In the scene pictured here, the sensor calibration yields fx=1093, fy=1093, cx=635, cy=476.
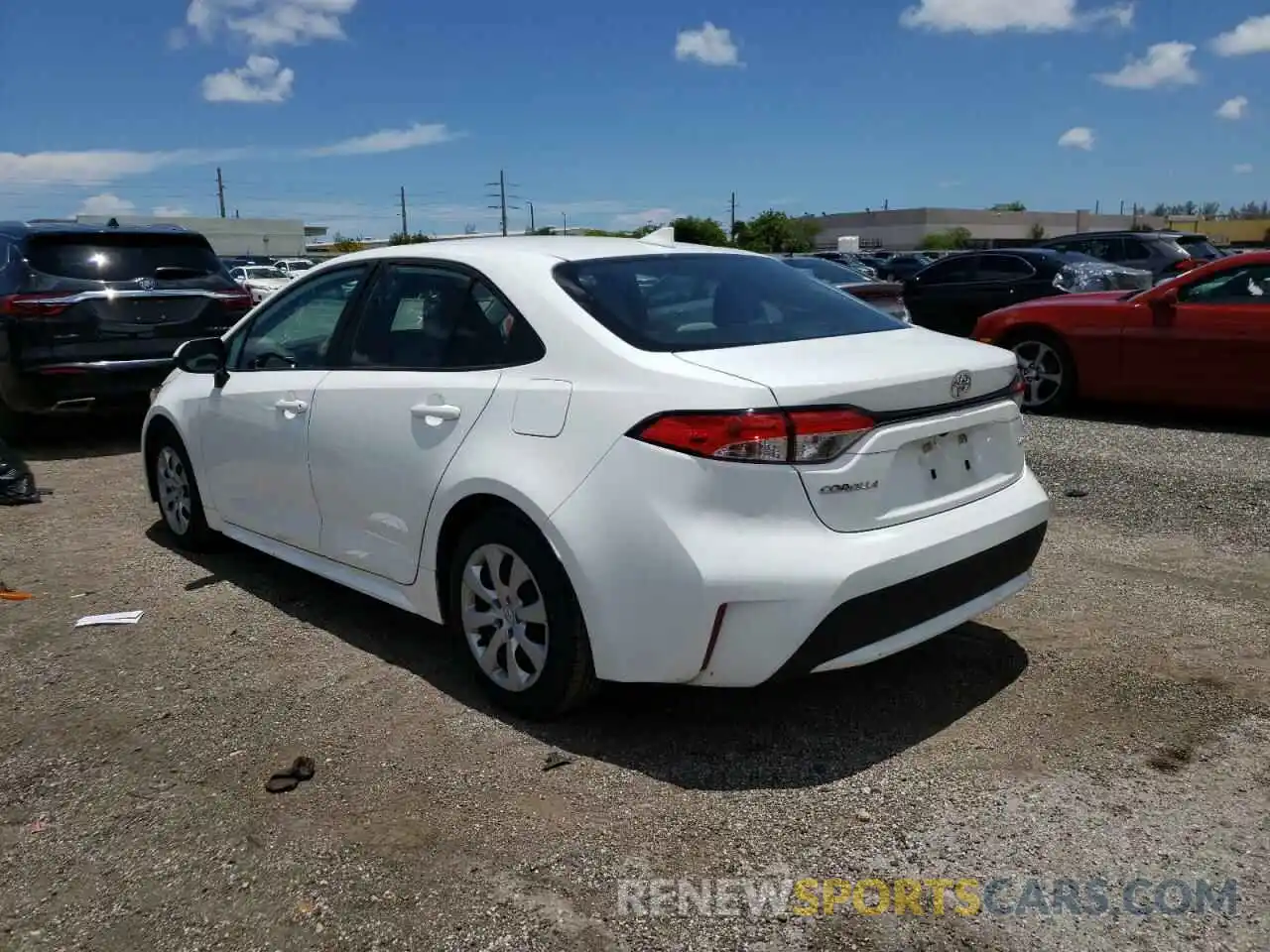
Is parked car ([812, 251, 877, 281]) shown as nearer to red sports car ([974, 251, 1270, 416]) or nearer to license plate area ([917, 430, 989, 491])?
red sports car ([974, 251, 1270, 416])

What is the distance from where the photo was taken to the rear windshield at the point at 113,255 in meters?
8.31

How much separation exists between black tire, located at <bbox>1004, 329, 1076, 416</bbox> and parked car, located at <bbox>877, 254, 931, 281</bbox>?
23287 mm

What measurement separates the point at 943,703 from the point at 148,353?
696cm

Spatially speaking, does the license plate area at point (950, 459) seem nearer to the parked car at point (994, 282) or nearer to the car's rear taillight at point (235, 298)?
the car's rear taillight at point (235, 298)

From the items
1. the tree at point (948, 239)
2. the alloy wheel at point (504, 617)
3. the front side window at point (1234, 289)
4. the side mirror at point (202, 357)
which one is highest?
the tree at point (948, 239)

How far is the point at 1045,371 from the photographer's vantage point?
9.52 meters

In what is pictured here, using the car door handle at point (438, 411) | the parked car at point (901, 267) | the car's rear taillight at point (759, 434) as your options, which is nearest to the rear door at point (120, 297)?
the car door handle at point (438, 411)

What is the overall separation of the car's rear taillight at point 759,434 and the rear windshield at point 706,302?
1.29 ft

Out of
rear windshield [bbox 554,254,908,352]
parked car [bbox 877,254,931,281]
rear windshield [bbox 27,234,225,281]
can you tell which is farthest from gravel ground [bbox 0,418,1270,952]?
parked car [bbox 877,254,931,281]

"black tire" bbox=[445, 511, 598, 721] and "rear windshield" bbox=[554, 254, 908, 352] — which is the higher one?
"rear windshield" bbox=[554, 254, 908, 352]

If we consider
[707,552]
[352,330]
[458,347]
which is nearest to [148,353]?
[352,330]

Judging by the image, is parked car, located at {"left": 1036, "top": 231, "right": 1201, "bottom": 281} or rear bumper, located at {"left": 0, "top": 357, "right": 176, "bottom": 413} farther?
parked car, located at {"left": 1036, "top": 231, "right": 1201, "bottom": 281}

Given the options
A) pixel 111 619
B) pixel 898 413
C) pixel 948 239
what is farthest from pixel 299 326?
pixel 948 239

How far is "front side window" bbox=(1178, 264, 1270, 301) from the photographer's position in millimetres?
8477
